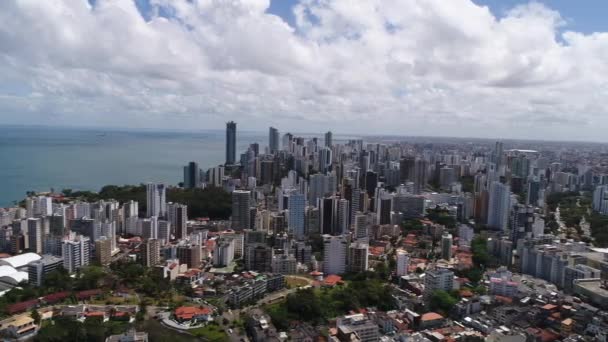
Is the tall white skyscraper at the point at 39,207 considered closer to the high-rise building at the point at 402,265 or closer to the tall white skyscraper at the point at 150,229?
the tall white skyscraper at the point at 150,229

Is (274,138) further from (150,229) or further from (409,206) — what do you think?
(150,229)

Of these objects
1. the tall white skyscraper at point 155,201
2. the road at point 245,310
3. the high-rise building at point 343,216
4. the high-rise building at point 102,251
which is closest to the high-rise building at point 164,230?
the high-rise building at point 102,251

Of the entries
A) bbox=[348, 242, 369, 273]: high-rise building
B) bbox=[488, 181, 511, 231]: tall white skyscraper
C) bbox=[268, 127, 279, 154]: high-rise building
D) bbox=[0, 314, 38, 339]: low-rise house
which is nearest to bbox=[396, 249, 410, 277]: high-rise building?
bbox=[348, 242, 369, 273]: high-rise building

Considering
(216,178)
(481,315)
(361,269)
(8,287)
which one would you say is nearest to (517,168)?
(216,178)

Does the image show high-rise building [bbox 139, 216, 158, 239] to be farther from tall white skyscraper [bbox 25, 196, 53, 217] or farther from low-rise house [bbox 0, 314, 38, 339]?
low-rise house [bbox 0, 314, 38, 339]

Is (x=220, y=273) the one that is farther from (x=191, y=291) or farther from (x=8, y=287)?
(x=8, y=287)

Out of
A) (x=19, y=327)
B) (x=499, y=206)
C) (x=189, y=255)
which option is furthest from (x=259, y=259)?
(x=499, y=206)

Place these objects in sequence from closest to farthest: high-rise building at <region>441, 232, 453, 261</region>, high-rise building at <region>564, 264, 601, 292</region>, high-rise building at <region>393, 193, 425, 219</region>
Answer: high-rise building at <region>564, 264, 601, 292</region>
high-rise building at <region>441, 232, 453, 261</region>
high-rise building at <region>393, 193, 425, 219</region>
